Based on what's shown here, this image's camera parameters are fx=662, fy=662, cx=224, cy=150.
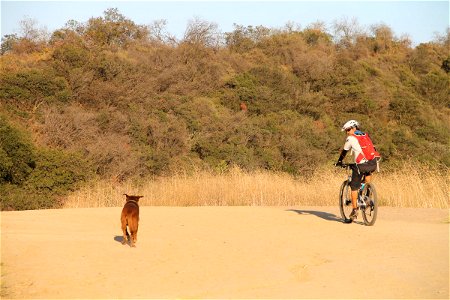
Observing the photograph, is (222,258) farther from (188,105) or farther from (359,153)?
(188,105)

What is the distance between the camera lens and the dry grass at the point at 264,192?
15492mm

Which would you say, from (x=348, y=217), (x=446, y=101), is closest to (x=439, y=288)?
(x=348, y=217)

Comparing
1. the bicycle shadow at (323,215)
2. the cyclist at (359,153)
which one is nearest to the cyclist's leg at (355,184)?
the cyclist at (359,153)

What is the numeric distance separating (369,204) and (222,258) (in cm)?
369

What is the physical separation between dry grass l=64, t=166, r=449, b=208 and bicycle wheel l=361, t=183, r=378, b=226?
4279 mm

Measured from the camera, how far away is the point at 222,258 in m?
8.30

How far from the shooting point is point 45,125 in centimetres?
3147

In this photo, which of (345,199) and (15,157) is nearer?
(345,199)

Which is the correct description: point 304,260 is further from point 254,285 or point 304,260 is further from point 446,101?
point 446,101

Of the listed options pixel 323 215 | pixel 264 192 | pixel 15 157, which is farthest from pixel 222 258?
pixel 15 157

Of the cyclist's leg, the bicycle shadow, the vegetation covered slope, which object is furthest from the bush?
the cyclist's leg

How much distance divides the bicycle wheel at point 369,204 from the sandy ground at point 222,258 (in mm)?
186

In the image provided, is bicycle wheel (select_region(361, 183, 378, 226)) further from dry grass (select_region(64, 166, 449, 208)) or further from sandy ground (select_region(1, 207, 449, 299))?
dry grass (select_region(64, 166, 449, 208))

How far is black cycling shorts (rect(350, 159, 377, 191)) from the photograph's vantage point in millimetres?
11055
